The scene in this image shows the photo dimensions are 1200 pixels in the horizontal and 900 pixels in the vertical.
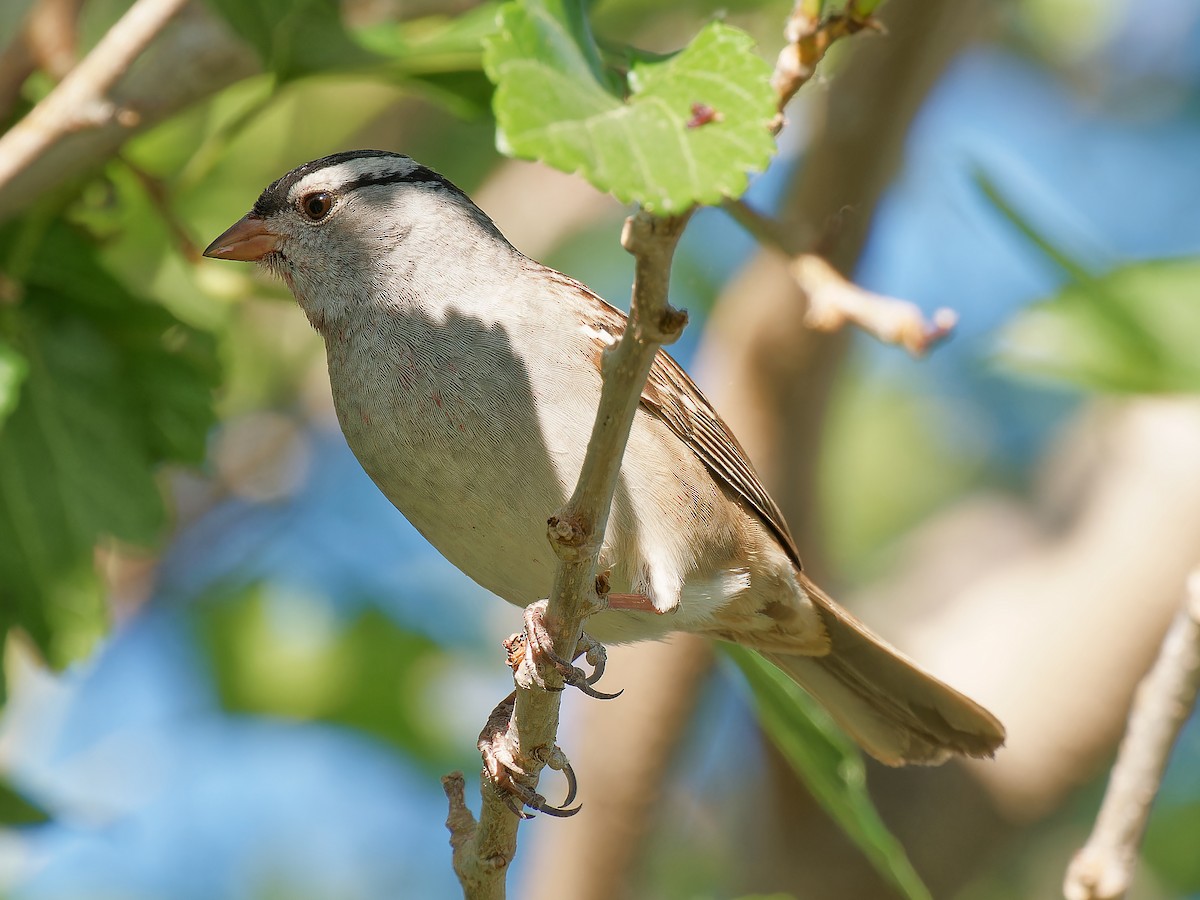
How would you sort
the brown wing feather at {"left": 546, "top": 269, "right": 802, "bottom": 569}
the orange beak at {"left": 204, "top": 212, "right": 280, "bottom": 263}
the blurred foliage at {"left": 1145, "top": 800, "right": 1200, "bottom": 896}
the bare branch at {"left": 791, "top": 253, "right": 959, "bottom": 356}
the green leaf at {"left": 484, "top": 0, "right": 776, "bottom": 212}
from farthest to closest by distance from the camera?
the blurred foliage at {"left": 1145, "top": 800, "right": 1200, "bottom": 896}, the orange beak at {"left": 204, "top": 212, "right": 280, "bottom": 263}, the brown wing feather at {"left": 546, "top": 269, "right": 802, "bottom": 569}, the bare branch at {"left": 791, "top": 253, "right": 959, "bottom": 356}, the green leaf at {"left": 484, "top": 0, "right": 776, "bottom": 212}

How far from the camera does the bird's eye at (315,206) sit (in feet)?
13.4

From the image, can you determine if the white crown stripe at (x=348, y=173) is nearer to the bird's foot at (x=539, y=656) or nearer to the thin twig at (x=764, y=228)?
the thin twig at (x=764, y=228)

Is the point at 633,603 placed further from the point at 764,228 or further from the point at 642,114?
the point at 642,114

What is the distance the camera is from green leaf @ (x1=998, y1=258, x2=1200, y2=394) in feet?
11.5

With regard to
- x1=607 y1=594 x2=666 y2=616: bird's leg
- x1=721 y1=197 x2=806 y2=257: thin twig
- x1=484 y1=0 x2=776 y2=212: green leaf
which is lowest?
x1=607 y1=594 x2=666 y2=616: bird's leg

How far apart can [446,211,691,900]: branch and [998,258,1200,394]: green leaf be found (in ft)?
5.14

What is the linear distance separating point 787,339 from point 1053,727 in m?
1.69

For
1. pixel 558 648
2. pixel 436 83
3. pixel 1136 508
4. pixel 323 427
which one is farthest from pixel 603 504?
pixel 323 427

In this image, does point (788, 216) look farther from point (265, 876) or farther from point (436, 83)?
point (265, 876)

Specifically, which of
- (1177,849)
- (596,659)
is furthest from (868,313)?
(1177,849)

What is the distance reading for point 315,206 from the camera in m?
4.09

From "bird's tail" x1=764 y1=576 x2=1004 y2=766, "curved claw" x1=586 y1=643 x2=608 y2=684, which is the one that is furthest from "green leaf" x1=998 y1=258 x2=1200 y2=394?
"curved claw" x1=586 y1=643 x2=608 y2=684

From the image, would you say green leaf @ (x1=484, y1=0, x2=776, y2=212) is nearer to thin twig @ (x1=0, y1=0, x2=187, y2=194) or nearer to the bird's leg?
thin twig @ (x1=0, y1=0, x2=187, y2=194)

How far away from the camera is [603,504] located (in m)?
2.31
